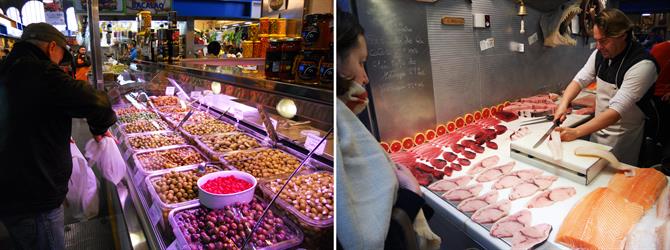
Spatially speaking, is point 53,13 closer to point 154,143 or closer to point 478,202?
point 154,143

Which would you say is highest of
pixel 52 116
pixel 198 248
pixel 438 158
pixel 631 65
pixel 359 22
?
pixel 359 22

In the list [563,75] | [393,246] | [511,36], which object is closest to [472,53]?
[511,36]

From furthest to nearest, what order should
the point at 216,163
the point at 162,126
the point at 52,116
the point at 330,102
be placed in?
the point at 162,126 → the point at 216,163 → the point at 52,116 → the point at 330,102

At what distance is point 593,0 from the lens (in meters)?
0.98

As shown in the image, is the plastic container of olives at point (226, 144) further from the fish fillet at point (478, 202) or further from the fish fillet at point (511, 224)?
the fish fillet at point (511, 224)

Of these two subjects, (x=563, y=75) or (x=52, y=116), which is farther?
(x=52, y=116)

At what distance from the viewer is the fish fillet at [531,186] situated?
1.18 m

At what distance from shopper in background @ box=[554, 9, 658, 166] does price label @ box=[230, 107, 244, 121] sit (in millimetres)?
2321

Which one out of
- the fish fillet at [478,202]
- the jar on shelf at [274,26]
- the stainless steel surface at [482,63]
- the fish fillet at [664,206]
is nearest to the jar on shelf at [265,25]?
the jar on shelf at [274,26]

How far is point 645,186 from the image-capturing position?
0.94m

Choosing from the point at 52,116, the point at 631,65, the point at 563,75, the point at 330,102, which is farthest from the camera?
the point at 52,116

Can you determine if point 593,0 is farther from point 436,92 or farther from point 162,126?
point 162,126

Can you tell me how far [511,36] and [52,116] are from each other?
2.28 metres

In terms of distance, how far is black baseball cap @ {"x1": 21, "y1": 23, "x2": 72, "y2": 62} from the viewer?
7.24 feet
